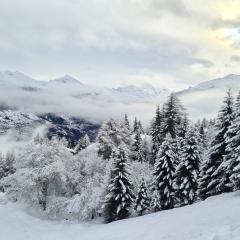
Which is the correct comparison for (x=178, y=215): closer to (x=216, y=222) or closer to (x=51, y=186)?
(x=216, y=222)

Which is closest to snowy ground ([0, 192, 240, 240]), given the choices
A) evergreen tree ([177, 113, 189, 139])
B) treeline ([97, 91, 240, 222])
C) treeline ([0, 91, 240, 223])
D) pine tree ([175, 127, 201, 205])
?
treeline ([0, 91, 240, 223])

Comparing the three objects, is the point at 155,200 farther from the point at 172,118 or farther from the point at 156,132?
the point at 156,132

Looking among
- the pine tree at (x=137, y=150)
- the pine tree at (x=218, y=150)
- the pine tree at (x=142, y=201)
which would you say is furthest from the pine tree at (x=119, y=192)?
the pine tree at (x=137, y=150)

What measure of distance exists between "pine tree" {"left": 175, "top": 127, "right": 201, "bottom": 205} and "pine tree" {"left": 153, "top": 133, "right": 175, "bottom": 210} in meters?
2.95

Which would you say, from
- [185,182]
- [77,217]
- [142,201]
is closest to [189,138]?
[185,182]

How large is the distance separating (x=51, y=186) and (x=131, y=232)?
3256 cm

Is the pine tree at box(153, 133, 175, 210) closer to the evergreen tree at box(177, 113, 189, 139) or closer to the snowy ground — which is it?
Result: the snowy ground

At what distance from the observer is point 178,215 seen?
1415 inches

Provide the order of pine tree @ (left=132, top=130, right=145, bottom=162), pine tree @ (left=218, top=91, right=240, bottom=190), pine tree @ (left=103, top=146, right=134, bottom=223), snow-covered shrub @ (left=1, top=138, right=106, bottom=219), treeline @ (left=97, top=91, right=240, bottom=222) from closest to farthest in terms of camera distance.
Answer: pine tree @ (left=218, top=91, right=240, bottom=190) < treeline @ (left=97, top=91, right=240, bottom=222) < pine tree @ (left=103, top=146, right=134, bottom=223) < snow-covered shrub @ (left=1, top=138, right=106, bottom=219) < pine tree @ (left=132, top=130, right=145, bottom=162)

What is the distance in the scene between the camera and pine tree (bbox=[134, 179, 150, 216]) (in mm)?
56469

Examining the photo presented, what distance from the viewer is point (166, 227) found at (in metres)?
31.3

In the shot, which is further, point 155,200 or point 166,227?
point 155,200

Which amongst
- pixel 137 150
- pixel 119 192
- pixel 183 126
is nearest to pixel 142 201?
pixel 119 192

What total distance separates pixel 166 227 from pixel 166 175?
80.8ft
